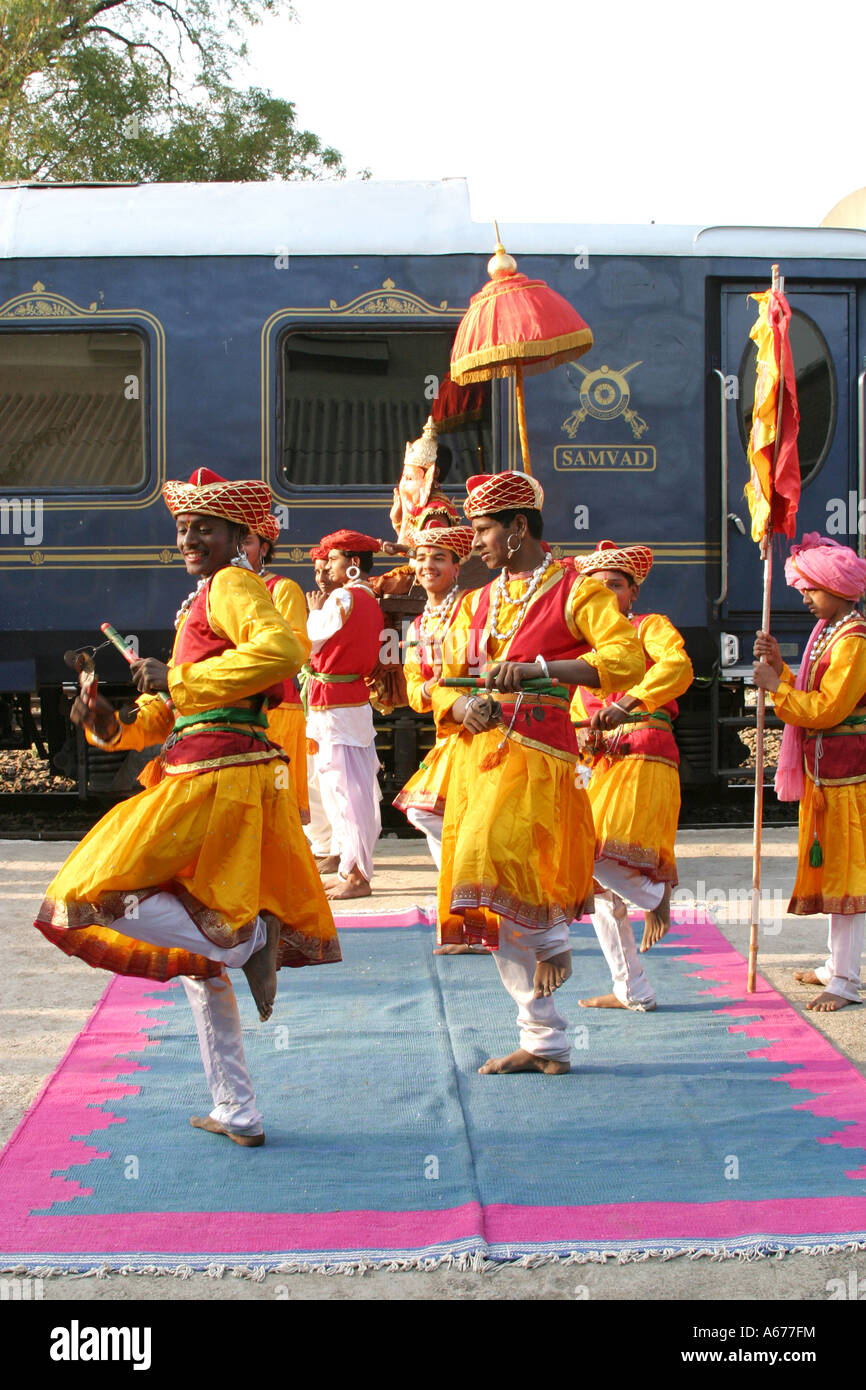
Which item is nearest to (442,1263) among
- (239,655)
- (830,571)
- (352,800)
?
(239,655)

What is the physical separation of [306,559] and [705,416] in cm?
255

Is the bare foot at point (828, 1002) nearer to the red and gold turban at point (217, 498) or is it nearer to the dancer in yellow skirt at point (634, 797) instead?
the dancer in yellow skirt at point (634, 797)

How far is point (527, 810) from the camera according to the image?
4301 millimetres

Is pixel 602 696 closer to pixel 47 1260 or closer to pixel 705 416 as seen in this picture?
pixel 47 1260

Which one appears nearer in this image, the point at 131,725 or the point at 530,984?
the point at 131,725

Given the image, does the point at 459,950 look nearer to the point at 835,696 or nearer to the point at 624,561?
the point at 624,561

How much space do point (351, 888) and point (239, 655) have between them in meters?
3.61

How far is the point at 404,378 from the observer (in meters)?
8.36

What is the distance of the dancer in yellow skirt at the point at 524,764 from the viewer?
425 centimetres

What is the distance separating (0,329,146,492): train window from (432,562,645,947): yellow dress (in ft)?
14.7
